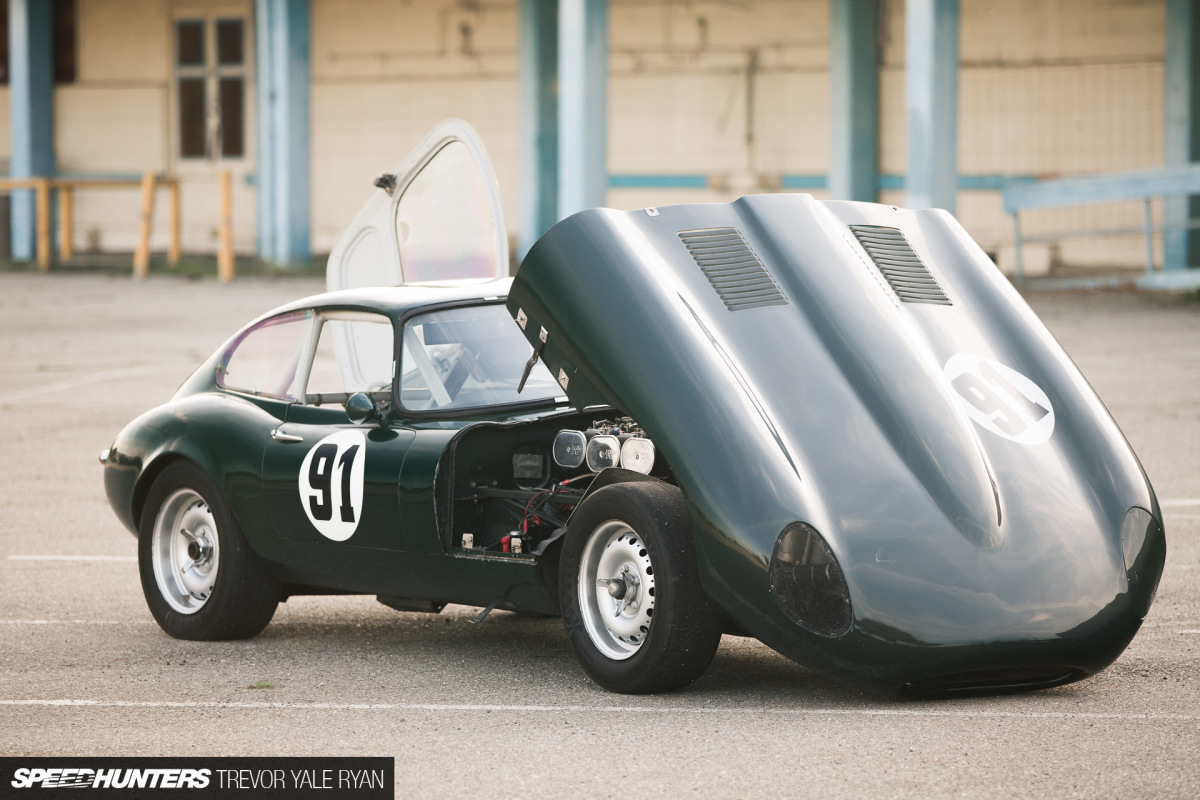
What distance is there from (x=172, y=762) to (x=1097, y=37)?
22743 mm

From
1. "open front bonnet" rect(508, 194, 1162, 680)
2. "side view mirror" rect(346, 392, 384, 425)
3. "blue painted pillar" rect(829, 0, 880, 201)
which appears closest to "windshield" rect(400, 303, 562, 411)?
"side view mirror" rect(346, 392, 384, 425)

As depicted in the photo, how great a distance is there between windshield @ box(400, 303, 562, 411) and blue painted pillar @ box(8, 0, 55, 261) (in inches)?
1018

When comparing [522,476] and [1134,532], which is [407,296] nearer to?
[522,476]

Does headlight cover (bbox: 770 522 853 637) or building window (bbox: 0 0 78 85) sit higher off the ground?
building window (bbox: 0 0 78 85)

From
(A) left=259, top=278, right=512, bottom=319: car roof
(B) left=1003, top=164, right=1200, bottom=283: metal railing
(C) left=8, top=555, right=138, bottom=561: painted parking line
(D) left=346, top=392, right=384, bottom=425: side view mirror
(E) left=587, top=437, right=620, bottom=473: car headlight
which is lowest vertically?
Result: (C) left=8, top=555, right=138, bottom=561: painted parking line

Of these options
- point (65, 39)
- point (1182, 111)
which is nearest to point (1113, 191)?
point (1182, 111)

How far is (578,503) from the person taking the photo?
5.86 metres

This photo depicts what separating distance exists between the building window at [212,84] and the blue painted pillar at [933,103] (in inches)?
587

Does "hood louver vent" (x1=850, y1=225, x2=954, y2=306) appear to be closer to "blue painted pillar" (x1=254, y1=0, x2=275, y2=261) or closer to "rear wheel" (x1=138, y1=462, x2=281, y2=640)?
"rear wheel" (x1=138, y1=462, x2=281, y2=640)

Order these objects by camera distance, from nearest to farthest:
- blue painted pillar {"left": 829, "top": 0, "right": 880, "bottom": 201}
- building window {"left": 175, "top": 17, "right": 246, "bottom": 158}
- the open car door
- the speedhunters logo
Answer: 1. the speedhunters logo
2. the open car door
3. blue painted pillar {"left": 829, "top": 0, "right": 880, "bottom": 201}
4. building window {"left": 175, "top": 17, "right": 246, "bottom": 158}

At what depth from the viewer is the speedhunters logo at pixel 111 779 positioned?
4695mm

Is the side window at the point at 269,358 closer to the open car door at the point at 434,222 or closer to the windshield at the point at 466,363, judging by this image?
the windshield at the point at 466,363

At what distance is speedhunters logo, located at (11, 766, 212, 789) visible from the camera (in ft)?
15.4

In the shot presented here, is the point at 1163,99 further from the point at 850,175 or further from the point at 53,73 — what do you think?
the point at 53,73
